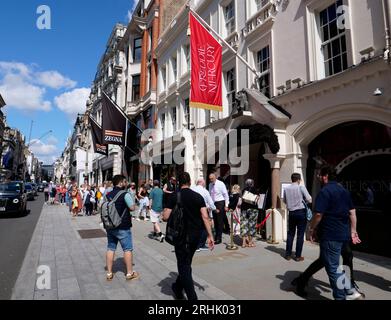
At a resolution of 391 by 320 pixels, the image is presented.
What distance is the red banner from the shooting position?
10750mm

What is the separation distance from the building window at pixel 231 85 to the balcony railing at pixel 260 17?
1736mm

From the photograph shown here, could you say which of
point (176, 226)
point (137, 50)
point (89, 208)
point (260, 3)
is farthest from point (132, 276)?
point (137, 50)

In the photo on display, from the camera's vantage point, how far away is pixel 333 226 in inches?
150

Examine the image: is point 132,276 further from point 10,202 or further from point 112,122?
point 112,122

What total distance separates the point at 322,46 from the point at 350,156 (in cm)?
336

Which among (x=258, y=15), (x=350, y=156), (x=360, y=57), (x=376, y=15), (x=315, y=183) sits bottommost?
(x=315, y=183)

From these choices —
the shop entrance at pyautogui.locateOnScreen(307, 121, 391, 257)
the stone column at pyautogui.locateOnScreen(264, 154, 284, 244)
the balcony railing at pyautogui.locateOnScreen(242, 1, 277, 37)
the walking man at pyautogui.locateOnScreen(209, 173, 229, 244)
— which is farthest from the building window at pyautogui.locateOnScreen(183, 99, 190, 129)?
the shop entrance at pyautogui.locateOnScreen(307, 121, 391, 257)

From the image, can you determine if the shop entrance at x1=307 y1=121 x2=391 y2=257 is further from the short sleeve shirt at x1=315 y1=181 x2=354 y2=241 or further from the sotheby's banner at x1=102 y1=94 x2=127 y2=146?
the sotheby's banner at x1=102 y1=94 x2=127 y2=146

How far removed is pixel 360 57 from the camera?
23.4 ft

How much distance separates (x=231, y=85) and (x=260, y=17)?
301cm

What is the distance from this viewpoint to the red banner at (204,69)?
35.3 ft

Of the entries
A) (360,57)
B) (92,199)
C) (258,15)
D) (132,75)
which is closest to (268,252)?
(360,57)

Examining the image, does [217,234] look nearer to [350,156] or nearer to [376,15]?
[350,156]

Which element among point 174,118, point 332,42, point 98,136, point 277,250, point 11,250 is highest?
point 174,118
